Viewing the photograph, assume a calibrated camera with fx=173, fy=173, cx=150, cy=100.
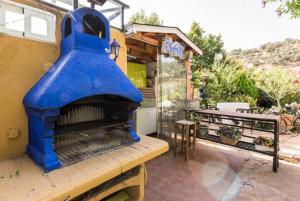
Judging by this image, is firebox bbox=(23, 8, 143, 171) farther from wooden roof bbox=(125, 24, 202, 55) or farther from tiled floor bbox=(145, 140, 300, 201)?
tiled floor bbox=(145, 140, 300, 201)

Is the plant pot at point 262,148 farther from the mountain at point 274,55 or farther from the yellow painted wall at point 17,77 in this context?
the mountain at point 274,55

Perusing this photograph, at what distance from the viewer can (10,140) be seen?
192 centimetres

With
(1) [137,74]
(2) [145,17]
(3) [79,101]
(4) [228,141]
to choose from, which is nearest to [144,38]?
(1) [137,74]

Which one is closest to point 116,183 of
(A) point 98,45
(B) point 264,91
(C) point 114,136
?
(C) point 114,136

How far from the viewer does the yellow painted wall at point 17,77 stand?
184 centimetres

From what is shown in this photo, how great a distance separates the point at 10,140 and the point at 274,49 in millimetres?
27134

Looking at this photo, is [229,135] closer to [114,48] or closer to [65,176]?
[114,48]

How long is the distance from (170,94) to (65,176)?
3917 millimetres

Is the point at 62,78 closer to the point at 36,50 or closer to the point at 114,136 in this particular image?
the point at 36,50

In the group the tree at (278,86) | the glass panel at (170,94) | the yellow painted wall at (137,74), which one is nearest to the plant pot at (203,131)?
the glass panel at (170,94)

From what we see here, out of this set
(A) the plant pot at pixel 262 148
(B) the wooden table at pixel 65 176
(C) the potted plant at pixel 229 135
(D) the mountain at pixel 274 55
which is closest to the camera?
(B) the wooden table at pixel 65 176

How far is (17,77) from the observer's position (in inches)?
75.7

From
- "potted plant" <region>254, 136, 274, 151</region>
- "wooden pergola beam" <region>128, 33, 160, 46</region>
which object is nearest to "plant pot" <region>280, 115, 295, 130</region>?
"potted plant" <region>254, 136, 274, 151</region>

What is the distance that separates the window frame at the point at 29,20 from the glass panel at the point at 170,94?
9.83 ft
